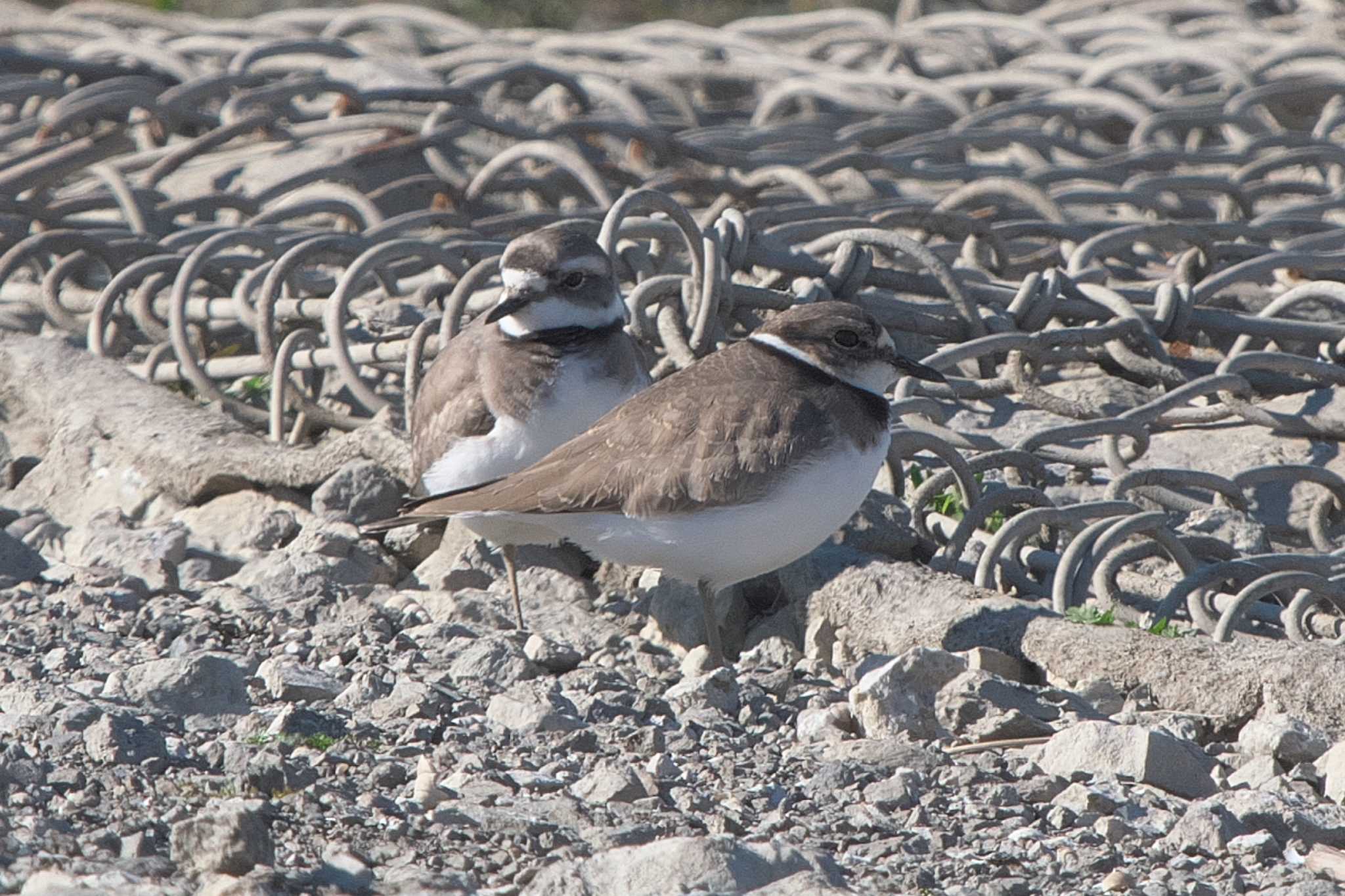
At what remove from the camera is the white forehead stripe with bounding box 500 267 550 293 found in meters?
5.00

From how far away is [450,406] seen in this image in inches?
195

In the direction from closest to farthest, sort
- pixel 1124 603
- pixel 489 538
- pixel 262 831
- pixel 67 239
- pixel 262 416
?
pixel 262 831, pixel 1124 603, pixel 489 538, pixel 262 416, pixel 67 239

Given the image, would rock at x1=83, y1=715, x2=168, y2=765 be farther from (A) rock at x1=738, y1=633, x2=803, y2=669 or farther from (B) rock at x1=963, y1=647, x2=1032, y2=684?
(B) rock at x1=963, y1=647, x2=1032, y2=684

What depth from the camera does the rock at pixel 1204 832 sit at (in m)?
3.11

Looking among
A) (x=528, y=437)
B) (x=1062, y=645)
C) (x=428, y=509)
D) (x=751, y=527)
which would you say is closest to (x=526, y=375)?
(x=528, y=437)

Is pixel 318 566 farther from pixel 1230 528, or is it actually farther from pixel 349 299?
pixel 1230 528

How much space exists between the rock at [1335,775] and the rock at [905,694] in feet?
2.51

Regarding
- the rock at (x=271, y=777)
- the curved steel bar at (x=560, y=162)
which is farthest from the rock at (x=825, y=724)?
the curved steel bar at (x=560, y=162)

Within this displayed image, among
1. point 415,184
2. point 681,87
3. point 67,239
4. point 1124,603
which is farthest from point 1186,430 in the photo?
point 681,87

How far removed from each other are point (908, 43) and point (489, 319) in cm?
599

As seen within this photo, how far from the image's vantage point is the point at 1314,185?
26.1ft

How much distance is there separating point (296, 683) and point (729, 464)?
1125 millimetres

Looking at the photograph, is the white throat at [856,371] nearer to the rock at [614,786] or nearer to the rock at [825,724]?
the rock at [825,724]

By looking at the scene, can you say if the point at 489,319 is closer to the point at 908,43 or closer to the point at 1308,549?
the point at 1308,549
